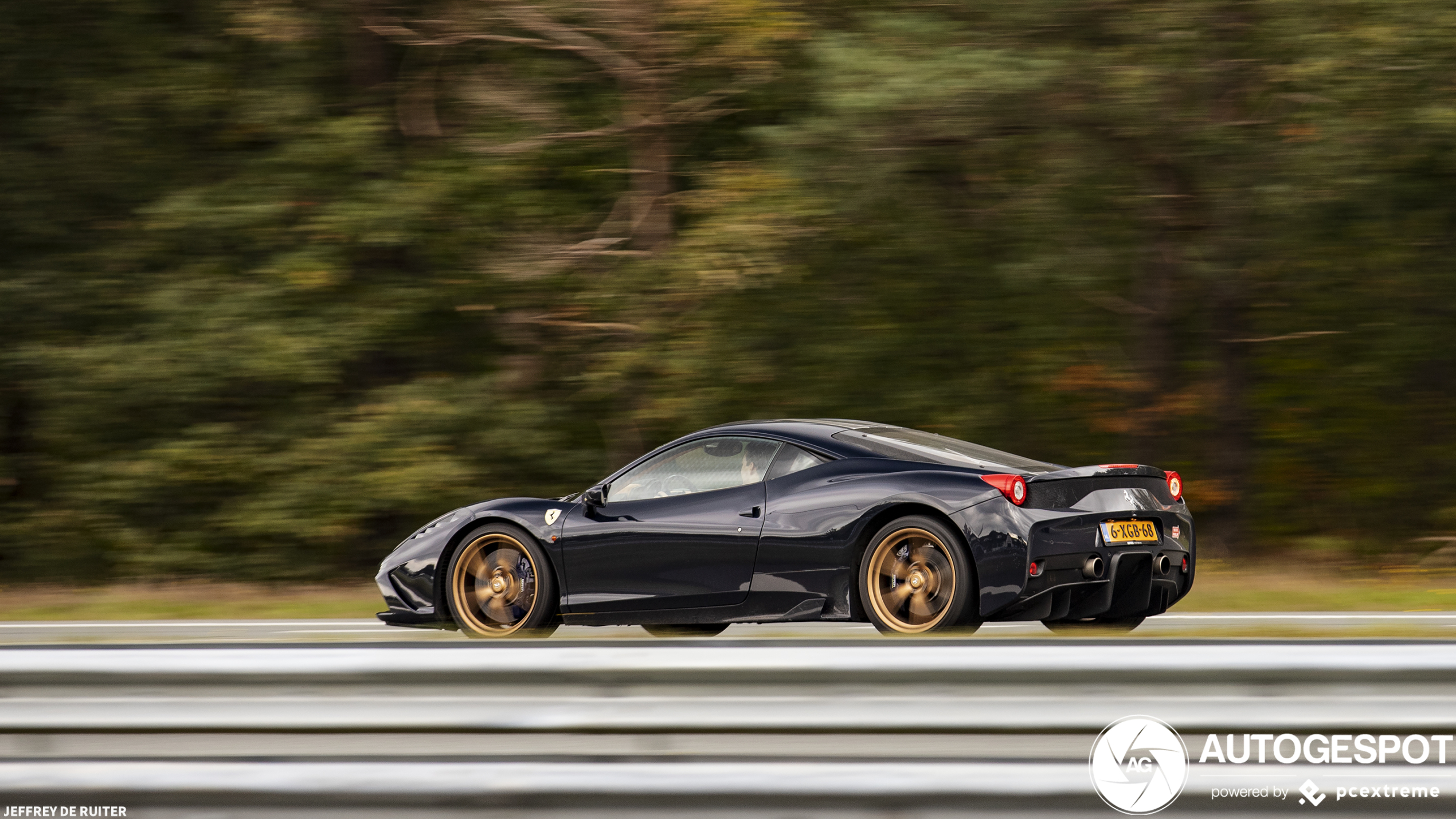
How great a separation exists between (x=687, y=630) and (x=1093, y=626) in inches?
84.4

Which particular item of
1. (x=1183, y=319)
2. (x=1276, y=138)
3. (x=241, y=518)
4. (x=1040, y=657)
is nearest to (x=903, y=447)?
(x=1040, y=657)

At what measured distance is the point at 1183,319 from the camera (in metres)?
15.0

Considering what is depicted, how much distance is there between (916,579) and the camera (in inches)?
267

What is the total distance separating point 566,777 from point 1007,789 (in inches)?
41.3

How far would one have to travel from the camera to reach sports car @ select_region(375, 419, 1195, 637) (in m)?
6.62

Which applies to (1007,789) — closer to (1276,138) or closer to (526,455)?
(1276,138)

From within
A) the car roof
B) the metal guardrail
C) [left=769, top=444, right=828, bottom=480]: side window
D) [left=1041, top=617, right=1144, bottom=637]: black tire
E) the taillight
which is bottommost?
[left=1041, top=617, right=1144, bottom=637]: black tire

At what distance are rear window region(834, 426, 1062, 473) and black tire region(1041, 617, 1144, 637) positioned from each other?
745 mm

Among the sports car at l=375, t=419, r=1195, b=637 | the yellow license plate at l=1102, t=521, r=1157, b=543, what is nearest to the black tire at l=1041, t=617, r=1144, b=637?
the sports car at l=375, t=419, r=1195, b=637

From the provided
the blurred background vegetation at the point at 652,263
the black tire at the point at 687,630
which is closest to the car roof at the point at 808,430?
the black tire at the point at 687,630

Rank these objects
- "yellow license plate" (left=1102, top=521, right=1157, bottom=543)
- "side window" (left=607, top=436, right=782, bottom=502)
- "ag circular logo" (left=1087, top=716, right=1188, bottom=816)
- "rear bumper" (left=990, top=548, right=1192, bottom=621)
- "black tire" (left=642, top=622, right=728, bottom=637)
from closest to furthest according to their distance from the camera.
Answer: "ag circular logo" (left=1087, top=716, right=1188, bottom=816), "rear bumper" (left=990, top=548, right=1192, bottom=621), "yellow license plate" (left=1102, top=521, right=1157, bottom=543), "side window" (left=607, top=436, right=782, bottom=502), "black tire" (left=642, top=622, right=728, bottom=637)

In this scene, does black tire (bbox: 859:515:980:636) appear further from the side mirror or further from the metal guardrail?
the metal guardrail

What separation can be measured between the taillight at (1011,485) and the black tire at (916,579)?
27 cm

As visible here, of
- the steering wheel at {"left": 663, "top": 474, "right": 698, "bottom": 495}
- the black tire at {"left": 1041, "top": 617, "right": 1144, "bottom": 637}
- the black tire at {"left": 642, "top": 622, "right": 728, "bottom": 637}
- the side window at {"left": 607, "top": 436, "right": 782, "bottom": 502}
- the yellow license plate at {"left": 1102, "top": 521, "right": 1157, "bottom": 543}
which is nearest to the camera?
the yellow license plate at {"left": 1102, "top": 521, "right": 1157, "bottom": 543}
